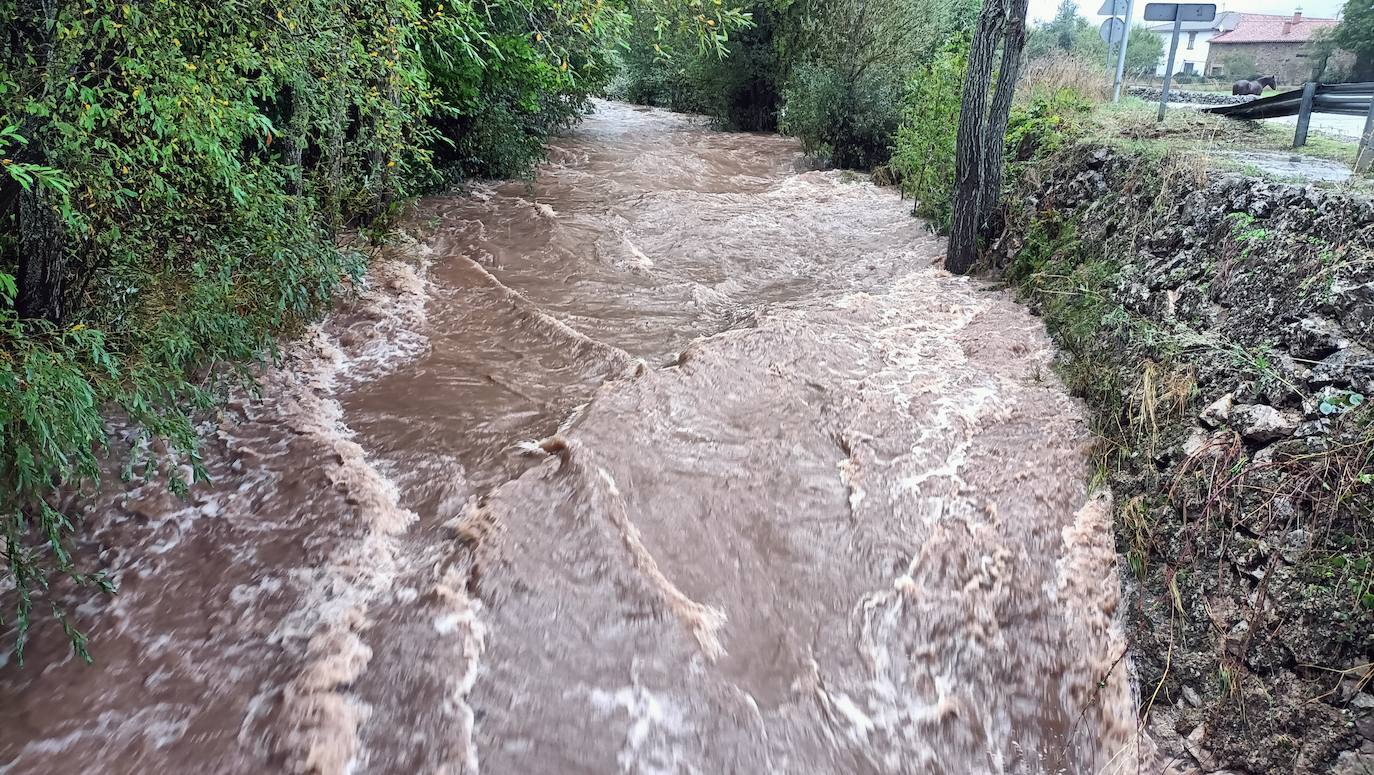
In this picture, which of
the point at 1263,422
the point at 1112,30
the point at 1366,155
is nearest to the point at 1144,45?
the point at 1112,30

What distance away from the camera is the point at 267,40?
4590mm

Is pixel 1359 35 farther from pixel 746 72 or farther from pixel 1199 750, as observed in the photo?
pixel 746 72

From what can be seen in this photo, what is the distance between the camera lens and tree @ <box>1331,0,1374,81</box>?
8062 millimetres

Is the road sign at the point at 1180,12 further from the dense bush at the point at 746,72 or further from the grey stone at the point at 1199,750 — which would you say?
the dense bush at the point at 746,72

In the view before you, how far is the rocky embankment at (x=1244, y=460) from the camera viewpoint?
313 cm

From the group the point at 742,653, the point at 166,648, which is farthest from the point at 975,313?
the point at 166,648

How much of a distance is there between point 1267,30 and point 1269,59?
2.23 meters

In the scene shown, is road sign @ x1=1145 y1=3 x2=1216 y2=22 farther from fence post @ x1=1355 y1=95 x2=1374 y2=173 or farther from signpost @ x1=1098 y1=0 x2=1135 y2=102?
fence post @ x1=1355 y1=95 x2=1374 y2=173

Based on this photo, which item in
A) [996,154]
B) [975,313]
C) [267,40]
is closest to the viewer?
[267,40]

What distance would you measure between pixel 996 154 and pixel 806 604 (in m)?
5.95

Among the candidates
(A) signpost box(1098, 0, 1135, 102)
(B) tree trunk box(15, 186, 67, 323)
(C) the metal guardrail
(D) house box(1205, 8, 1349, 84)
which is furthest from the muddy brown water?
(D) house box(1205, 8, 1349, 84)

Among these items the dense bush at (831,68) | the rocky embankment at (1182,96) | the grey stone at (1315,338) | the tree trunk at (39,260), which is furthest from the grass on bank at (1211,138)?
the tree trunk at (39,260)

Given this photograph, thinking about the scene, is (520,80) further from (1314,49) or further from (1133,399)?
(1314,49)

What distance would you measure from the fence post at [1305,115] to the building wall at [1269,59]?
6196 mm
